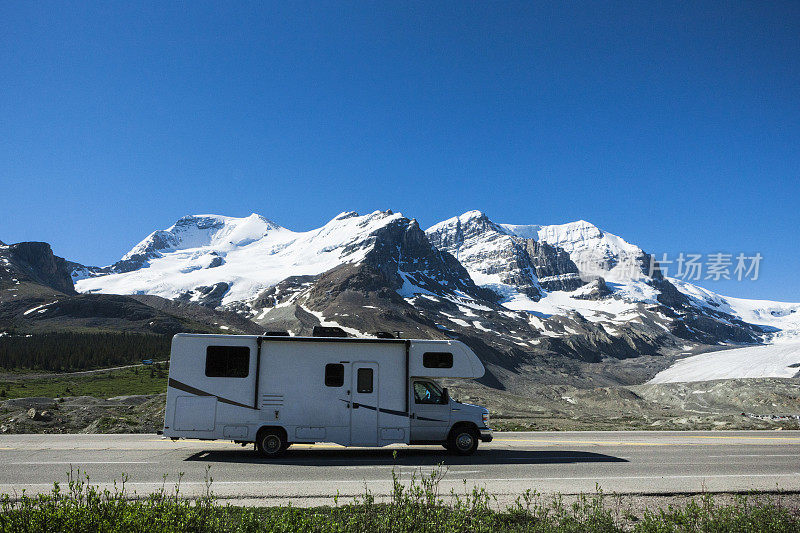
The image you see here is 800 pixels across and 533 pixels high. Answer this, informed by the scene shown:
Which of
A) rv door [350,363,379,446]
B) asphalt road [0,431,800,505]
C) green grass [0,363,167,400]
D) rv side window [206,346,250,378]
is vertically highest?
rv side window [206,346,250,378]

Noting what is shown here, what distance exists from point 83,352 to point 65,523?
133 meters

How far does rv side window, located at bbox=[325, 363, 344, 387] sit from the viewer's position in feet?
53.6

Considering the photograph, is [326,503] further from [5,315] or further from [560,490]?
[5,315]

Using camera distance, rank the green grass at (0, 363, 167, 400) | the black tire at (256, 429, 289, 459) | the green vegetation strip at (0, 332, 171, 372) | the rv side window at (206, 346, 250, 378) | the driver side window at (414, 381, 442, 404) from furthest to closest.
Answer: the green vegetation strip at (0, 332, 171, 372), the green grass at (0, 363, 167, 400), the driver side window at (414, 381, 442, 404), the rv side window at (206, 346, 250, 378), the black tire at (256, 429, 289, 459)

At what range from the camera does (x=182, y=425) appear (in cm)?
1591

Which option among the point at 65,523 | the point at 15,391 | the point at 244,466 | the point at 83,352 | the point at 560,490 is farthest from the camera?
the point at 83,352

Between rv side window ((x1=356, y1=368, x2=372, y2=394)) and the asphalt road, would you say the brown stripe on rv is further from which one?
rv side window ((x1=356, y1=368, x2=372, y2=394))

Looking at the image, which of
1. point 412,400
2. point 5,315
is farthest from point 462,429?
point 5,315

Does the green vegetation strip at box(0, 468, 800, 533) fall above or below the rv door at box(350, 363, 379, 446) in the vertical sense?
below

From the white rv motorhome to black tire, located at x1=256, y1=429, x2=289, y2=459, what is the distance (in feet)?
0.10

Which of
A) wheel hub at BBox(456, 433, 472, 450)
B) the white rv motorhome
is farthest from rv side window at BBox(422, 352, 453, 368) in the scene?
wheel hub at BBox(456, 433, 472, 450)

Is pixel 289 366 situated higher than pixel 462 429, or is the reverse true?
pixel 289 366

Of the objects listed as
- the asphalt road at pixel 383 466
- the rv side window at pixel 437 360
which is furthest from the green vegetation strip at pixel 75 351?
the rv side window at pixel 437 360

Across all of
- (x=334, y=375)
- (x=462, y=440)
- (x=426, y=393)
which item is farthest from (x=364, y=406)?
(x=462, y=440)
